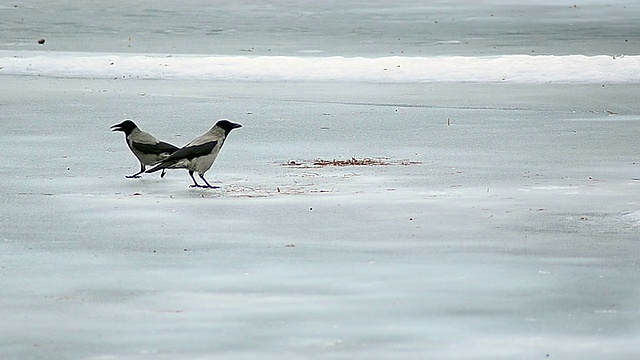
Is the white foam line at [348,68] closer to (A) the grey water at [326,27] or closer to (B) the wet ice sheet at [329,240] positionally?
(A) the grey water at [326,27]

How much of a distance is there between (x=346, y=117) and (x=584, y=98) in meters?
3.08

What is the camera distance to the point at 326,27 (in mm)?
26016

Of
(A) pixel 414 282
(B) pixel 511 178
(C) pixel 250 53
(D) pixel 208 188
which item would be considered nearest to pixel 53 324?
(A) pixel 414 282

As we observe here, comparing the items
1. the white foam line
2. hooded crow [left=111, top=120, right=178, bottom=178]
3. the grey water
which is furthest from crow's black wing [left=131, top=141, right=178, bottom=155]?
the grey water

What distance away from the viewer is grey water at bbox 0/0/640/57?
862 inches

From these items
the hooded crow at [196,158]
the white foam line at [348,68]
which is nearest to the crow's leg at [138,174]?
the hooded crow at [196,158]

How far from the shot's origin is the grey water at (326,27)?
Answer: 71.8 ft

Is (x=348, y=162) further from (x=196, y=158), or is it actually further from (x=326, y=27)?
(x=326, y=27)

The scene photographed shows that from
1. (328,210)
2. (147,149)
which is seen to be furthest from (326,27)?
(328,210)

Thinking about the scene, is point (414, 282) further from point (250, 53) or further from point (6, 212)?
point (250, 53)

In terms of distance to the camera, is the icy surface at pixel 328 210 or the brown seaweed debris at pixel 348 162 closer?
the icy surface at pixel 328 210

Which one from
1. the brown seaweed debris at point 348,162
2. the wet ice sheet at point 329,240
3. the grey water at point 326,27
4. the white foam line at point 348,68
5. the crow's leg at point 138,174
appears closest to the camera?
the wet ice sheet at point 329,240

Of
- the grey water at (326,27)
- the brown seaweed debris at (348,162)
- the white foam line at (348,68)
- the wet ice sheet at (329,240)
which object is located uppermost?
the grey water at (326,27)

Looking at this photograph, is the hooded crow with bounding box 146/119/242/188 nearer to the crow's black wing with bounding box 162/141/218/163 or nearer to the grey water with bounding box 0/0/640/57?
the crow's black wing with bounding box 162/141/218/163
